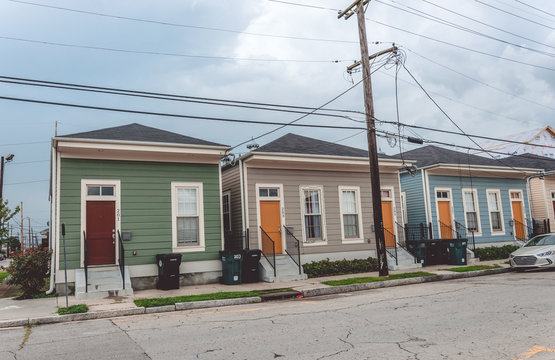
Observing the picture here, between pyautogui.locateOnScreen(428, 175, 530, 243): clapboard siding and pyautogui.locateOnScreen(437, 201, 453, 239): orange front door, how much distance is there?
0.31 meters

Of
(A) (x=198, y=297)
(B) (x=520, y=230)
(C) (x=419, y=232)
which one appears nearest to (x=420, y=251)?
(C) (x=419, y=232)

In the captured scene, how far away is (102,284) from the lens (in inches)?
470

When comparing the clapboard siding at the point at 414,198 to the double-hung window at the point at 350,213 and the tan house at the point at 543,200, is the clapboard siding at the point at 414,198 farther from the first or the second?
the tan house at the point at 543,200

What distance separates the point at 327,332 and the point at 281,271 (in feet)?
26.0

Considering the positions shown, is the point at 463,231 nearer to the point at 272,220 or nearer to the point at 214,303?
the point at 272,220

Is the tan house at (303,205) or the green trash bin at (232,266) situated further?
the tan house at (303,205)

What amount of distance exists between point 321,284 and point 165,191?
5.80 meters

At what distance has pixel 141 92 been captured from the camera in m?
11.9

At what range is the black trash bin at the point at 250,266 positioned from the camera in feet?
46.1

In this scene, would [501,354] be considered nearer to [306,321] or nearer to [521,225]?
[306,321]

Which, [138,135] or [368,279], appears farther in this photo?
[138,135]

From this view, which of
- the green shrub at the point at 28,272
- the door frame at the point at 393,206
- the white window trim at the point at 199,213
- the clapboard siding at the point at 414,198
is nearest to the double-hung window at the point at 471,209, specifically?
the clapboard siding at the point at 414,198

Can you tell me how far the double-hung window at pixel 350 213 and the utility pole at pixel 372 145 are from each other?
319cm

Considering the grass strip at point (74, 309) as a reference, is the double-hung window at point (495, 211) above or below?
above
